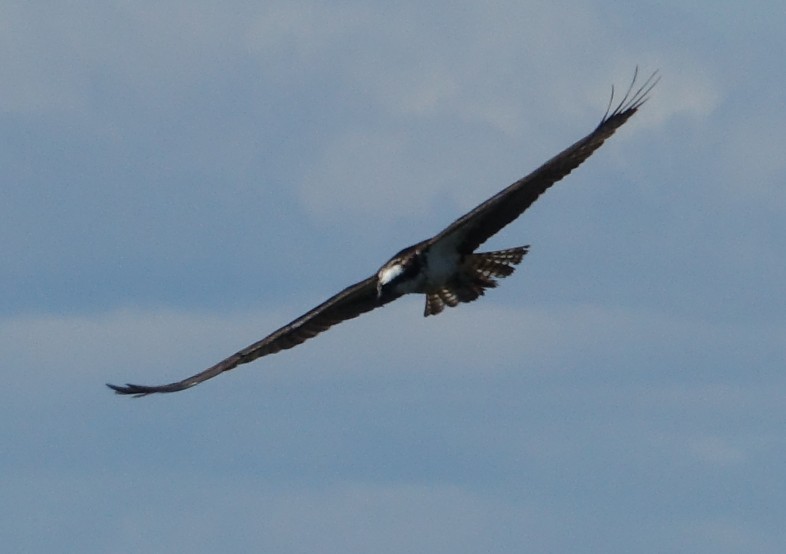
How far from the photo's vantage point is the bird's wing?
30.5 meters

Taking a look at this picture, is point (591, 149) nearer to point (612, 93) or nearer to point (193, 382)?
point (612, 93)

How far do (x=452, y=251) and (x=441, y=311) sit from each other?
0.80 m

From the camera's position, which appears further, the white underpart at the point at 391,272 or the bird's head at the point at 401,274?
the white underpart at the point at 391,272

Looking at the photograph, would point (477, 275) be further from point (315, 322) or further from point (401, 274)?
point (315, 322)

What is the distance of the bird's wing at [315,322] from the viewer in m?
30.5

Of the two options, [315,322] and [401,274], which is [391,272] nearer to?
[401,274]

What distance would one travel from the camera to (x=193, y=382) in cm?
2980

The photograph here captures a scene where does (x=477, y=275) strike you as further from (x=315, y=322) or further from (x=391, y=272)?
(x=315, y=322)

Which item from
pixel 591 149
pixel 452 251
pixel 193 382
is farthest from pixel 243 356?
pixel 591 149

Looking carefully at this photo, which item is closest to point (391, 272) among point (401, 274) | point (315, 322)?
point (401, 274)

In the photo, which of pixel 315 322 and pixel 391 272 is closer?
pixel 391 272

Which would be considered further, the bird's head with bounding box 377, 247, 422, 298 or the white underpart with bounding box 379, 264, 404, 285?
the white underpart with bounding box 379, 264, 404, 285

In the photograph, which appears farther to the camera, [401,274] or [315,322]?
[315,322]

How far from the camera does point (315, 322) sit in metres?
31.2
